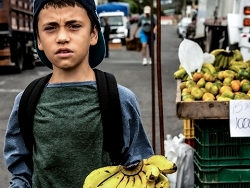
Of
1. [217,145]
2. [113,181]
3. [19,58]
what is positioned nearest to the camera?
[113,181]

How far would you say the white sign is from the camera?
12.4ft

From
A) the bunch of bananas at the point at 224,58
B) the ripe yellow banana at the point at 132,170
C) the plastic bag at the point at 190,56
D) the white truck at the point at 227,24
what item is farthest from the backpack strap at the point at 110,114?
the white truck at the point at 227,24

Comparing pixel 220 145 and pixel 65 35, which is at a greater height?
pixel 65 35

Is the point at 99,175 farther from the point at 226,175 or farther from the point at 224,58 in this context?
the point at 224,58

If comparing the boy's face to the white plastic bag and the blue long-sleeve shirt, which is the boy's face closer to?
the blue long-sleeve shirt

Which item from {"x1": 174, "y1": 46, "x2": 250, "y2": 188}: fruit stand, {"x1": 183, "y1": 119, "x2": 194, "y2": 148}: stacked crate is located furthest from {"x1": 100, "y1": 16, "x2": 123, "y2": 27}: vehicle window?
{"x1": 174, "y1": 46, "x2": 250, "y2": 188}: fruit stand

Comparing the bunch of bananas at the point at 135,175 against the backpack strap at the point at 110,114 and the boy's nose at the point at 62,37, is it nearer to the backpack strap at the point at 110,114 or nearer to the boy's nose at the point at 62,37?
the backpack strap at the point at 110,114

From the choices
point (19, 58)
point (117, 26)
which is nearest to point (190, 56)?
point (19, 58)

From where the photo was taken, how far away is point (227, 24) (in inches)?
554

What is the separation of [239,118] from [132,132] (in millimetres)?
1544

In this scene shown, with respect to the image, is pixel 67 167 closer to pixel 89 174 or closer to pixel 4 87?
pixel 89 174

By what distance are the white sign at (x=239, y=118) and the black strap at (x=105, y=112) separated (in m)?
1.59

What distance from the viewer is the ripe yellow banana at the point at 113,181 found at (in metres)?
2.23

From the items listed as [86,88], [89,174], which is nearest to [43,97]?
[86,88]
